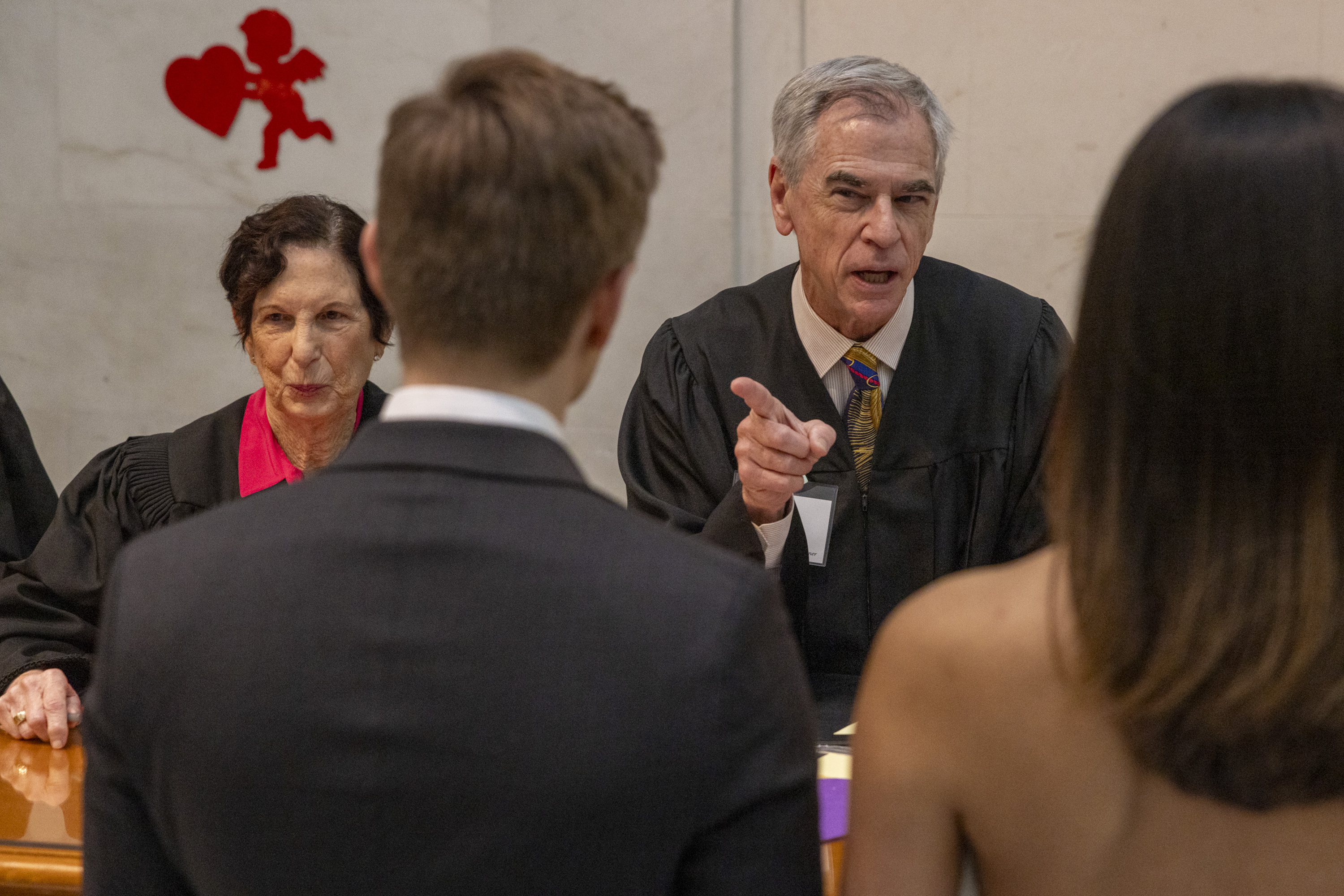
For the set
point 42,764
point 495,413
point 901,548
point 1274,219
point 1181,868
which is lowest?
point 42,764

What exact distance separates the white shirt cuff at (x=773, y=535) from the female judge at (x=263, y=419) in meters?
0.93

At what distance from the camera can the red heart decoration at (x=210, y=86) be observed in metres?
4.35

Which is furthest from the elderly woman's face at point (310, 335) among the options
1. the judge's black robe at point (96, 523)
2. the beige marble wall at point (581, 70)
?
the beige marble wall at point (581, 70)

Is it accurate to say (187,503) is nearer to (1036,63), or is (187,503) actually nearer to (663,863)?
(663,863)

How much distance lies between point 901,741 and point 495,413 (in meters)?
0.42

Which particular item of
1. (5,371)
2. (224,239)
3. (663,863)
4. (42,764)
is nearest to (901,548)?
(42,764)

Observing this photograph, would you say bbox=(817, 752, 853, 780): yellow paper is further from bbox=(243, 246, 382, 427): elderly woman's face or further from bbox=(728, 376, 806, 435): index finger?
bbox=(243, 246, 382, 427): elderly woman's face

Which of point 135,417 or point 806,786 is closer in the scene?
point 806,786

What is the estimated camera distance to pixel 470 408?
970 mm

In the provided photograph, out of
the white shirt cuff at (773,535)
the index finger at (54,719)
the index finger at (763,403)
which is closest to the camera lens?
the index finger at (763,403)

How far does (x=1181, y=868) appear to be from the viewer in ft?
3.21

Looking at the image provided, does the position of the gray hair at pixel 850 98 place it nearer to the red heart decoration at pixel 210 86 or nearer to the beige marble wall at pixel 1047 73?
the beige marble wall at pixel 1047 73

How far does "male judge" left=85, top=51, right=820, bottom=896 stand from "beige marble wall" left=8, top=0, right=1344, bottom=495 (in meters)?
3.04

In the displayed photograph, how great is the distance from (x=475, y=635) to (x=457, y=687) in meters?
0.04
